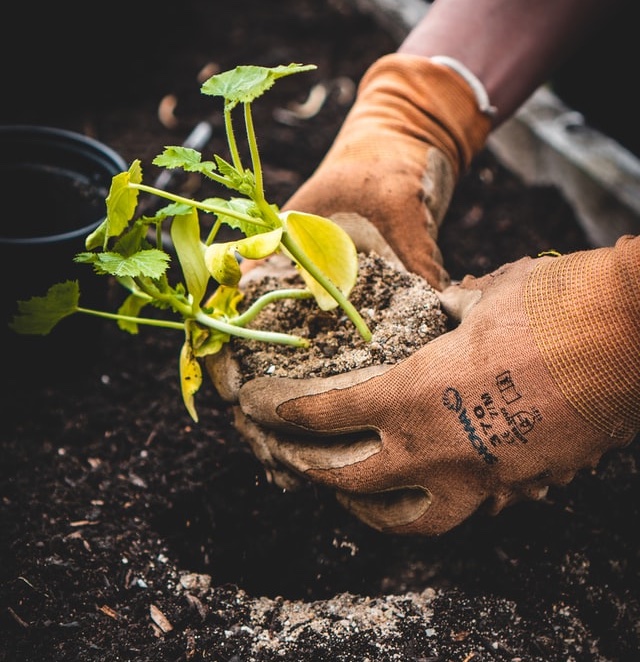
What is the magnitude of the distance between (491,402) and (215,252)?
49 cm

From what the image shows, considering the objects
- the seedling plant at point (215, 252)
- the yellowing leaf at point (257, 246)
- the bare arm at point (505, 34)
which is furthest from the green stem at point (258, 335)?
the bare arm at point (505, 34)

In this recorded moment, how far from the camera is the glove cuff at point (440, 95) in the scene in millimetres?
1508

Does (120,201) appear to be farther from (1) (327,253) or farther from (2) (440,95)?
(2) (440,95)

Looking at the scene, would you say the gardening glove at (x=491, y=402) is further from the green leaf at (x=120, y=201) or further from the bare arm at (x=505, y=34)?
the bare arm at (x=505, y=34)

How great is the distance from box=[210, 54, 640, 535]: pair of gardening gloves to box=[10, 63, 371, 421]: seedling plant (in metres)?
0.11

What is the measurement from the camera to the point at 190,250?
1120 millimetres

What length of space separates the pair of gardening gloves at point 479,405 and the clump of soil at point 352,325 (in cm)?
4

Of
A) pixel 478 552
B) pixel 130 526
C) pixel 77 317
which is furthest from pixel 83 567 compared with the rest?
pixel 478 552

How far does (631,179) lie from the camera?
1883 mm

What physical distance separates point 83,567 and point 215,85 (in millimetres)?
850

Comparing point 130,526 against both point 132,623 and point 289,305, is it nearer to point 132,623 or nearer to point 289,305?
point 132,623

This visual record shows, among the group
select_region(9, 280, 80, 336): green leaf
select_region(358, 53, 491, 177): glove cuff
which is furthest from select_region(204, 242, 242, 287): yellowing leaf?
select_region(358, 53, 491, 177): glove cuff

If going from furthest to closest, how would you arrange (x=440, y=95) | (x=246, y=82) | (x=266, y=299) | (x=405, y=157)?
(x=440, y=95)
(x=405, y=157)
(x=266, y=299)
(x=246, y=82)

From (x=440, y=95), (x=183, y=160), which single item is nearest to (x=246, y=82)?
(x=183, y=160)
